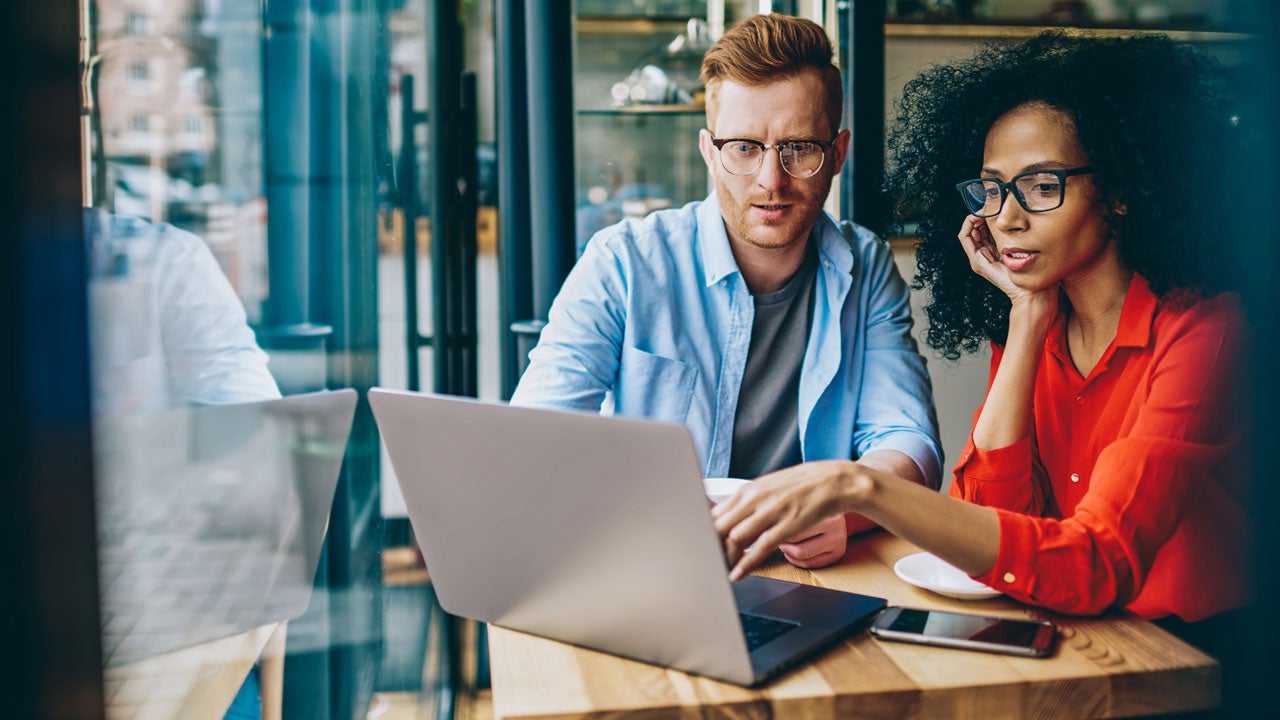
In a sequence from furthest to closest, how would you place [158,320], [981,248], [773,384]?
[773,384]
[981,248]
[158,320]

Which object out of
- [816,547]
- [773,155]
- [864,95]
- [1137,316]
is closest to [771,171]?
[773,155]

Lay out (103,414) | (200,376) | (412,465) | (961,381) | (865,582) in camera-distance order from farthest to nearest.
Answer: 1. (961,381)
2. (865,582)
3. (412,465)
4. (200,376)
5. (103,414)

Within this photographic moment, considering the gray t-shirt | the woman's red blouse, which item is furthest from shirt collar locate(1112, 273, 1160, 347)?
the gray t-shirt

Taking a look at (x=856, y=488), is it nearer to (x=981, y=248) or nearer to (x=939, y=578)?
(x=939, y=578)

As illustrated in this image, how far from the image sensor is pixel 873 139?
2592 millimetres

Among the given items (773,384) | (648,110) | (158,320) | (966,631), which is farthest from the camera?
(648,110)

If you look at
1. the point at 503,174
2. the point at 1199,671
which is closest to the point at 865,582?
A: the point at 1199,671

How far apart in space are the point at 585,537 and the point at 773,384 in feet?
3.42

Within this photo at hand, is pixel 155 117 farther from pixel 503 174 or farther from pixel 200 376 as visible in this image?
pixel 503 174

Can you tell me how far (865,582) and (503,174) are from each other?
5.20ft

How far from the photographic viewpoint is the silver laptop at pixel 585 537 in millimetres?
842

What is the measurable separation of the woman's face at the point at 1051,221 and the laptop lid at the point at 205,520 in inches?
42.1

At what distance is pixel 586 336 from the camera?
185 cm

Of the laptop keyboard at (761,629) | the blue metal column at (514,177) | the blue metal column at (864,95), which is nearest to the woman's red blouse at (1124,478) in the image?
the laptop keyboard at (761,629)
